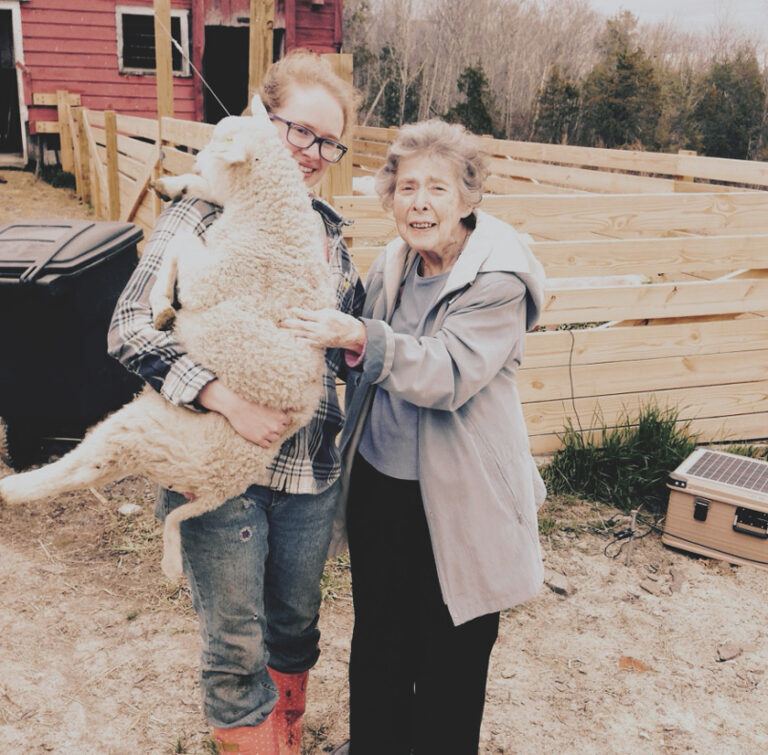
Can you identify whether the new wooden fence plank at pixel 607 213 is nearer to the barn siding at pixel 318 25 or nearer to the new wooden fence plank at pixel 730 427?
the new wooden fence plank at pixel 730 427

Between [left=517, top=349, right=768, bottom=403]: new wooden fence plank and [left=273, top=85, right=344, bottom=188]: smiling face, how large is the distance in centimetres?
249

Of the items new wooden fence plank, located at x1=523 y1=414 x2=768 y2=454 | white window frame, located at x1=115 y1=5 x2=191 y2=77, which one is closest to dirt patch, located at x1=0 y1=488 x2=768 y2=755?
new wooden fence plank, located at x1=523 y1=414 x2=768 y2=454

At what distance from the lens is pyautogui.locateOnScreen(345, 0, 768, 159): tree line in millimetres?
20938

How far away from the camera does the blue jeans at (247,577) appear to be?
78.6 inches

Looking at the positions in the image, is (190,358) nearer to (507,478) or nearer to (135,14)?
(507,478)

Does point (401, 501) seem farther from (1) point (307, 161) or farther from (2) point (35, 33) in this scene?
(2) point (35, 33)

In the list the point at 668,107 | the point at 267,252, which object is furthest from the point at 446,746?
the point at 668,107

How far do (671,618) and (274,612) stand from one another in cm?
208

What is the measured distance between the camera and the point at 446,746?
226 centimetres

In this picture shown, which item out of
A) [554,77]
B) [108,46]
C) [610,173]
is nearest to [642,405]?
[610,173]

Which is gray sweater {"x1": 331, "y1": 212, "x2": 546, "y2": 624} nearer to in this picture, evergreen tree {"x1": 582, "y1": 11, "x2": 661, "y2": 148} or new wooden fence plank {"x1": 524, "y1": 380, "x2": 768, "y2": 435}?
new wooden fence plank {"x1": 524, "y1": 380, "x2": 768, "y2": 435}

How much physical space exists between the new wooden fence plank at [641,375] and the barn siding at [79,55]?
40.7ft

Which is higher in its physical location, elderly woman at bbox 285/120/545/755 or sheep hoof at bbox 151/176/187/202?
sheep hoof at bbox 151/176/187/202

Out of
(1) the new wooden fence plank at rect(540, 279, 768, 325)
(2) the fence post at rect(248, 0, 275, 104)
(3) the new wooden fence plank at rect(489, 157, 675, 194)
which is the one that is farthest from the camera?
(3) the new wooden fence plank at rect(489, 157, 675, 194)
